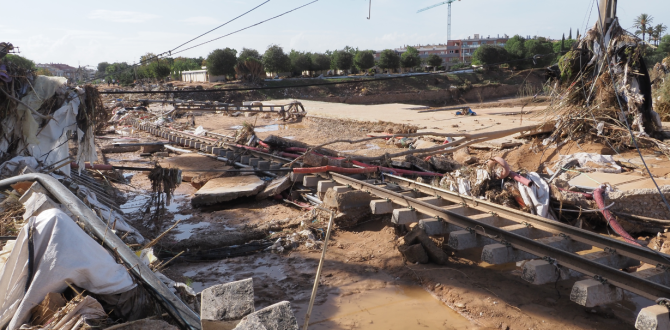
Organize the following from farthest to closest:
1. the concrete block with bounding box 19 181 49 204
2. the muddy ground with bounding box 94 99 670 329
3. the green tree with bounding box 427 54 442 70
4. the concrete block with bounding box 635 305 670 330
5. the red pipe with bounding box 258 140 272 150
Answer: the green tree with bounding box 427 54 442 70 → the red pipe with bounding box 258 140 272 150 → the concrete block with bounding box 19 181 49 204 → the muddy ground with bounding box 94 99 670 329 → the concrete block with bounding box 635 305 670 330

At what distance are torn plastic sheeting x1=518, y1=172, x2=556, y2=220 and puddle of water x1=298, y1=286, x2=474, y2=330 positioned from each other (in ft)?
9.85

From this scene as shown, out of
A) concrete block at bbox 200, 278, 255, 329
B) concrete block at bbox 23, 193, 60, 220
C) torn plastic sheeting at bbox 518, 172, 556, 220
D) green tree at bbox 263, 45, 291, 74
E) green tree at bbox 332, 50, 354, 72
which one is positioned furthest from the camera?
green tree at bbox 332, 50, 354, 72

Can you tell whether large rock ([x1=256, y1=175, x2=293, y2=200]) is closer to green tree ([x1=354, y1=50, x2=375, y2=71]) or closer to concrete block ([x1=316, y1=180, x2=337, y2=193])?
concrete block ([x1=316, y1=180, x2=337, y2=193])

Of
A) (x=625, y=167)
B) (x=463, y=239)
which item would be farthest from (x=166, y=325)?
(x=625, y=167)

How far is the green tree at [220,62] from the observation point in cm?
5059

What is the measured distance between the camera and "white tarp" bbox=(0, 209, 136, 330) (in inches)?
129

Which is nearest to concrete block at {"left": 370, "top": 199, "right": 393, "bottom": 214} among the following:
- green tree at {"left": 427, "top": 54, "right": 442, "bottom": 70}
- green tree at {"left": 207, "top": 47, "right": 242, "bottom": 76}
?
green tree at {"left": 207, "top": 47, "right": 242, "bottom": 76}

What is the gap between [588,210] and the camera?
721 cm

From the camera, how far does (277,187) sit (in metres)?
9.54

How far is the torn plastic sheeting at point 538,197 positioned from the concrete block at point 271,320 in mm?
5924

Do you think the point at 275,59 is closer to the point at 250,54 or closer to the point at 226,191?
the point at 250,54

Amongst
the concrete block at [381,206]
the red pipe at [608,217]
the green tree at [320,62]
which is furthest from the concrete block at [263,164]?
the green tree at [320,62]

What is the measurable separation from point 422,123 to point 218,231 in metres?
15.1

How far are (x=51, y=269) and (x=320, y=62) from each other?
194 ft
